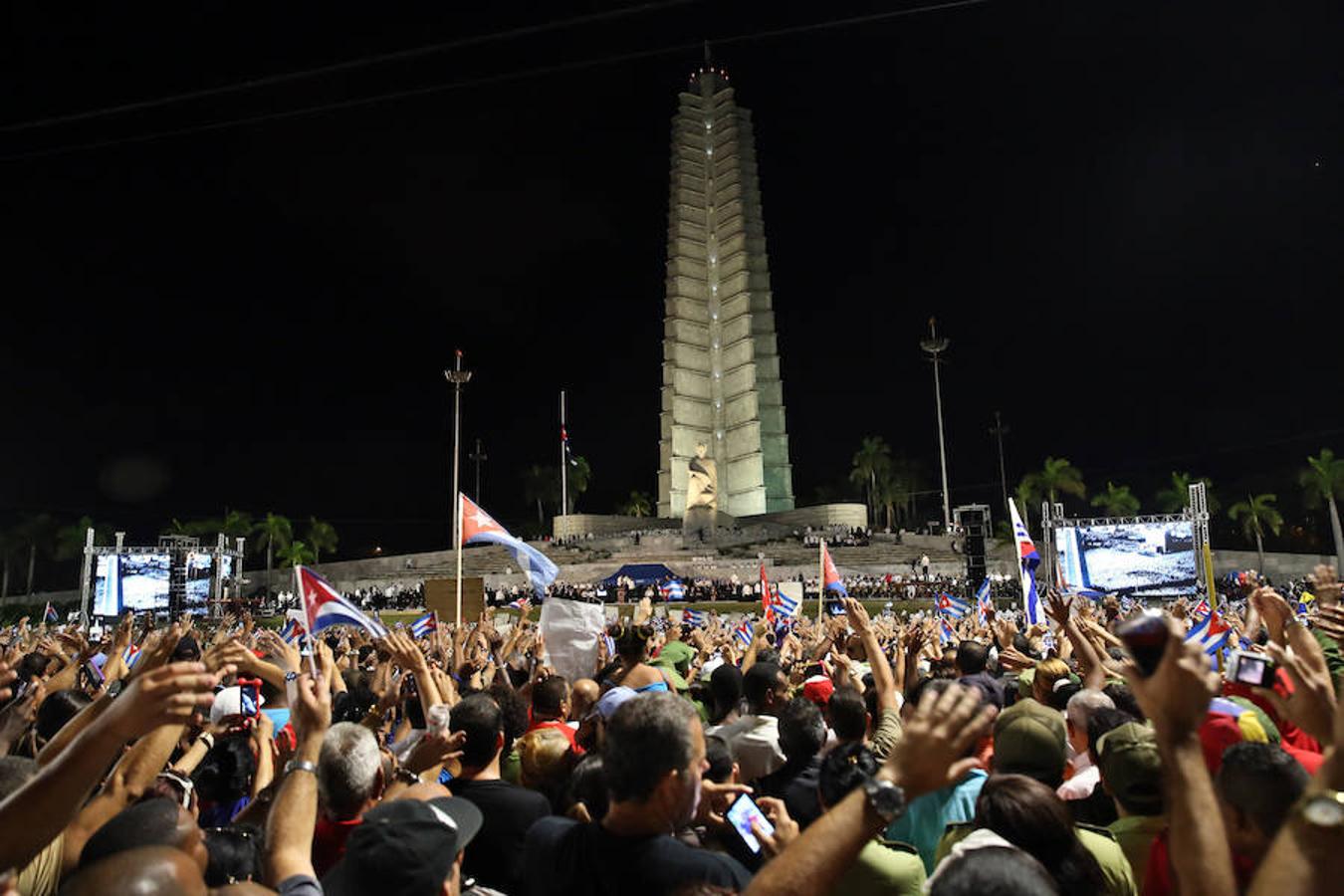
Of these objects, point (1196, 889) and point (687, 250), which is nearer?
point (1196, 889)

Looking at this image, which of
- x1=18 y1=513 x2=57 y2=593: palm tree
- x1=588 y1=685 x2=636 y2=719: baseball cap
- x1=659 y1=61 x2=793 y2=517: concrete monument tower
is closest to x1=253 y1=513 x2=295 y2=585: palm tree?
x1=18 y1=513 x2=57 y2=593: palm tree

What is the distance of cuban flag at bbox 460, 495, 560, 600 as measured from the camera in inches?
433

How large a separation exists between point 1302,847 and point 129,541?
3805 inches

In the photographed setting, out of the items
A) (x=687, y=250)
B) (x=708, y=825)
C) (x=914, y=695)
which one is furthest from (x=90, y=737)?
(x=687, y=250)

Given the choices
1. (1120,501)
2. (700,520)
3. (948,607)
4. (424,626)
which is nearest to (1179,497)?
(1120,501)

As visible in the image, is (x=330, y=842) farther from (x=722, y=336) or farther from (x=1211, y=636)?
(x=722, y=336)

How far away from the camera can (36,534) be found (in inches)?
2736

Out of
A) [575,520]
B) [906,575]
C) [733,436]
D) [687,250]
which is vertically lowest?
[906,575]

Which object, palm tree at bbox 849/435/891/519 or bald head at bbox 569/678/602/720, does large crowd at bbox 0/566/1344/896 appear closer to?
bald head at bbox 569/678/602/720

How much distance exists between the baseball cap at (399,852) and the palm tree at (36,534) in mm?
83204

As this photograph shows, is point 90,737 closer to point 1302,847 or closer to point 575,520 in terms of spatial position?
point 1302,847

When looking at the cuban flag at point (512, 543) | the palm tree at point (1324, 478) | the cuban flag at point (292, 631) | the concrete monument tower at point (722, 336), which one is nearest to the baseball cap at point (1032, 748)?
the cuban flag at point (512, 543)

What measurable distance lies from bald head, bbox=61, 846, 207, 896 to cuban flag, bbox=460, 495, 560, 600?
26.9ft

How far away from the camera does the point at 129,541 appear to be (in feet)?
269
